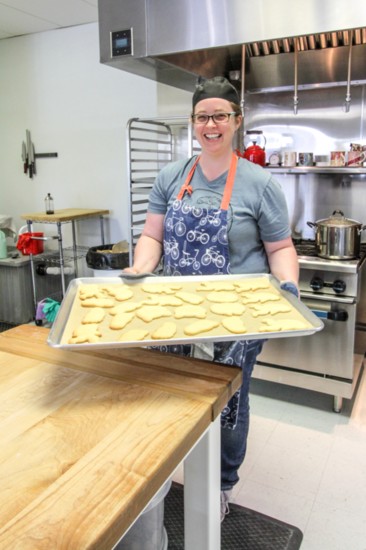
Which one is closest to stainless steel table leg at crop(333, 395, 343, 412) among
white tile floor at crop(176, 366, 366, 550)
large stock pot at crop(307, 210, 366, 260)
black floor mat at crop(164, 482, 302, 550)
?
white tile floor at crop(176, 366, 366, 550)

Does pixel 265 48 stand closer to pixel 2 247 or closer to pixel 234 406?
pixel 234 406

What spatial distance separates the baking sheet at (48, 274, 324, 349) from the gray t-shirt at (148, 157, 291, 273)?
0.10 m

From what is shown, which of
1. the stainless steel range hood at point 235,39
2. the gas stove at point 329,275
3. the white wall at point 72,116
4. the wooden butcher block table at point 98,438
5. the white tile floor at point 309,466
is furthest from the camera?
the white wall at point 72,116

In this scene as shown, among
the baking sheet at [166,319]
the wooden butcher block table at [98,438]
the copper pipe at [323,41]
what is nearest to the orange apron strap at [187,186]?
the baking sheet at [166,319]

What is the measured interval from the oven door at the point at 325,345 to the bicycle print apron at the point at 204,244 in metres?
0.99

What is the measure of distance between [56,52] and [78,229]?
5.03 ft

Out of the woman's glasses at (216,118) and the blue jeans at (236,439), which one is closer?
the woman's glasses at (216,118)

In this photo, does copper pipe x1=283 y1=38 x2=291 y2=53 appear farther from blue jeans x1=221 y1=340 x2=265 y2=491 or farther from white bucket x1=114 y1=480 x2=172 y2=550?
white bucket x1=114 y1=480 x2=172 y2=550

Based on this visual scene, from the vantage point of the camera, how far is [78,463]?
27.8 inches

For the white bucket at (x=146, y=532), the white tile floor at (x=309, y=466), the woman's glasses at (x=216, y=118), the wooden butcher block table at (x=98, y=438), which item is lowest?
the white tile floor at (x=309, y=466)

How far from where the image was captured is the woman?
146cm

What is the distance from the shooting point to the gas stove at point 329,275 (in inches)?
88.1

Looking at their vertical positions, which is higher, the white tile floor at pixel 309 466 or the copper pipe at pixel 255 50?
the copper pipe at pixel 255 50

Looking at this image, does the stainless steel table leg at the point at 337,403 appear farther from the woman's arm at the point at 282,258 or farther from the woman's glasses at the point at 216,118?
the woman's glasses at the point at 216,118
